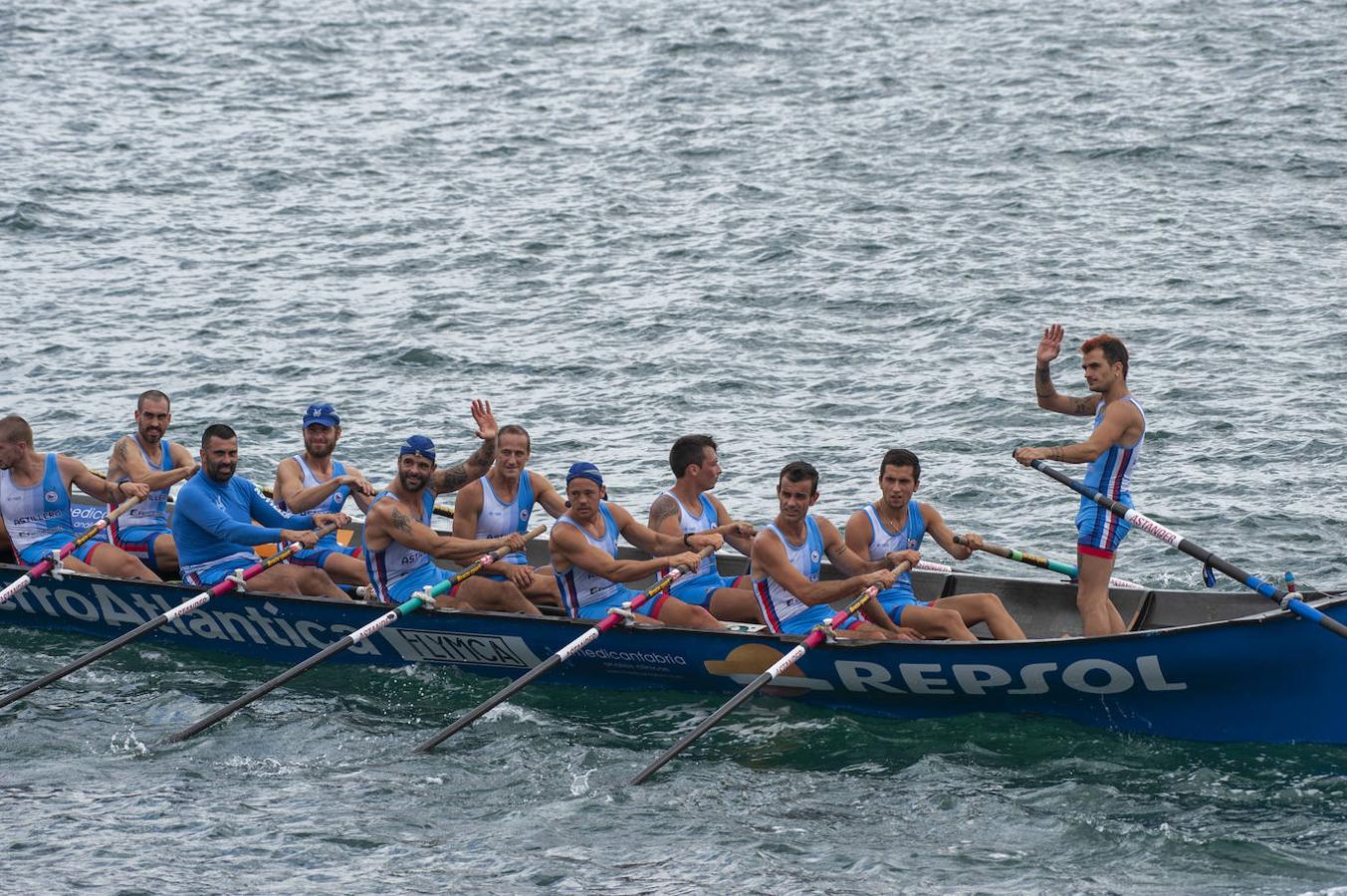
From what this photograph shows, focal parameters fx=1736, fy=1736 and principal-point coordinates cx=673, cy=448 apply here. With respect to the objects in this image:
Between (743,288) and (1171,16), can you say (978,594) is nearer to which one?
(743,288)

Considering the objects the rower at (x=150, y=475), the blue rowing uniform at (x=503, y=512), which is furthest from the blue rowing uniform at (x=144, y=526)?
the blue rowing uniform at (x=503, y=512)

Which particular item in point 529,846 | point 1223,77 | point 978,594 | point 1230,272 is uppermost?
point 1223,77

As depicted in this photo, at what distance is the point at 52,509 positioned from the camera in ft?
50.3

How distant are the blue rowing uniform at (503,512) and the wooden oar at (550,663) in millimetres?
1265

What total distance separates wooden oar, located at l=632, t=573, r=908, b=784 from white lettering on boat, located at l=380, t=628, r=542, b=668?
1.75 metres

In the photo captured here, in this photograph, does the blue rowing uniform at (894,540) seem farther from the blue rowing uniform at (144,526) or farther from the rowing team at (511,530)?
the blue rowing uniform at (144,526)

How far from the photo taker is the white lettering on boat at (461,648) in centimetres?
1366

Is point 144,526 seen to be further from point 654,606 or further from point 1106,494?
point 1106,494

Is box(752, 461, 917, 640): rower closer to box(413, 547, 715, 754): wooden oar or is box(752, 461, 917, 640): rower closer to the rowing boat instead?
the rowing boat

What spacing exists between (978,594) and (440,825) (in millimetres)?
4355

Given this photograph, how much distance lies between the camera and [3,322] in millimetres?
25703

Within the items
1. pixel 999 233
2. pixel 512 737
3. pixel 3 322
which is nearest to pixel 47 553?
pixel 512 737

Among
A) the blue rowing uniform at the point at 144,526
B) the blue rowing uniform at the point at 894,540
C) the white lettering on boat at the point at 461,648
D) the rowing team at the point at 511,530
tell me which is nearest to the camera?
the rowing team at the point at 511,530

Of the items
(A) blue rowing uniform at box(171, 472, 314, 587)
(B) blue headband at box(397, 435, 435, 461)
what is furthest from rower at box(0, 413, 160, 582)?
(B) blue headband at box(397, 435, 435, 461)
